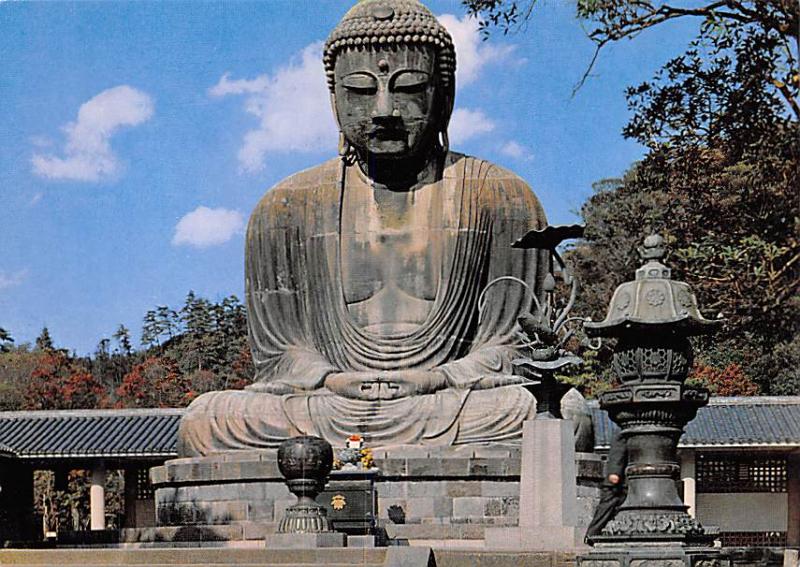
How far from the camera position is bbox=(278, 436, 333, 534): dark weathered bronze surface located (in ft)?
43.5

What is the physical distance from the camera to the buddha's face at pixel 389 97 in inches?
704

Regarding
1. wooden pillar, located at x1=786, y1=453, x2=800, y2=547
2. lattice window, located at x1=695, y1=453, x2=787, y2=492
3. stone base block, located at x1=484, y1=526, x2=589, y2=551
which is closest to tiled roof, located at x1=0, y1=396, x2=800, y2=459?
wooden pillar, located at x1=786, y1=453, x2=800, y2=547

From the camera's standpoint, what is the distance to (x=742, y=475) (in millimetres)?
29516

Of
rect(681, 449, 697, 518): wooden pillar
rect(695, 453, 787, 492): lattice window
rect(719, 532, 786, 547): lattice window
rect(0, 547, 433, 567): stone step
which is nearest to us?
rect(0, 547, 433, 567): stone step

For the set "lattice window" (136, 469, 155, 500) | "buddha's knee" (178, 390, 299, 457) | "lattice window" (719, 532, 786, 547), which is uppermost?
"buddha's knee" (178, 390, 299, 457)

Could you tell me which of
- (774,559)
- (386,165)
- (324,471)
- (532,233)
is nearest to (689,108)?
(532,233)

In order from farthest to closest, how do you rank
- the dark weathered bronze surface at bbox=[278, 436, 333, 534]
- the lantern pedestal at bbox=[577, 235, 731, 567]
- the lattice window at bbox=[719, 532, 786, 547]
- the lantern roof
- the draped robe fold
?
the lattice window at bbox=[719, 532, 786, 547] < the draped robe fold < the dark weathered bronze surface at bbox=[278, 436, 333, 534] < the lantern roof < the lantern pedestal at bbox=[577, 235, 731, 567]

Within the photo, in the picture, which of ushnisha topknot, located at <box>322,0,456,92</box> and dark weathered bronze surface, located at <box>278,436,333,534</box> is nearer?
dark weathered bronze surface, located at <box>278,436,333,534</box>

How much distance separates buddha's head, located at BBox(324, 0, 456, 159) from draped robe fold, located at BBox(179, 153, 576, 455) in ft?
1.98

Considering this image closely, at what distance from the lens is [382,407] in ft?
55.0

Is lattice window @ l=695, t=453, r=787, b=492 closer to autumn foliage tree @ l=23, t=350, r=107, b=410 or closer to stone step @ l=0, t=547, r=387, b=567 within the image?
autumn foliage tree @ l=23, t=350, r=107, b=410

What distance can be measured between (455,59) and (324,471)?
21.1ft

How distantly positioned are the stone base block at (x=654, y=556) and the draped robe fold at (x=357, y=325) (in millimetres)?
6484

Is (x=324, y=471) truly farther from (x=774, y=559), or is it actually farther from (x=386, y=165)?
(x=774, y=559)
